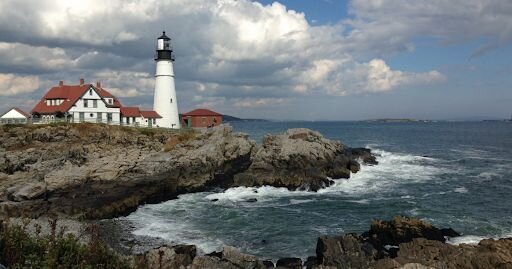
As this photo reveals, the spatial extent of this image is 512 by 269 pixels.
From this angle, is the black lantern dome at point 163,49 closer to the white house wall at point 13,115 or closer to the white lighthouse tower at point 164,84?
the white lighthouse tower at point 164,84

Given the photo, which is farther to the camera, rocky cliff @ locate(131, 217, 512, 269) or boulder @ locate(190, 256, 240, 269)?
boulder @ locate(190, 256, 240, 269)

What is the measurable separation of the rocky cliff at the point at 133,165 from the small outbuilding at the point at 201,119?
60.5 feet

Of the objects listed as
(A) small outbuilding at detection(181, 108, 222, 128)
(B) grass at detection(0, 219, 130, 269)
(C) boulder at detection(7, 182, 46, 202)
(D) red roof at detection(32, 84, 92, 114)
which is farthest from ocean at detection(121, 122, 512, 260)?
(A) small outbuilding at detection(181, 108, 222, 128)

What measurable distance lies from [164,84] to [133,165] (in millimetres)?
22898

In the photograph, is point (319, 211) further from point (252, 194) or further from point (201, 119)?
point (201, 119)

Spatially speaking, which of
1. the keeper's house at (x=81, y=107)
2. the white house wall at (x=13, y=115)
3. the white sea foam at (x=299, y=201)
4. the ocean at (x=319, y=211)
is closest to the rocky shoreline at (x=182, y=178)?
the ocean at (x=319, y=211)

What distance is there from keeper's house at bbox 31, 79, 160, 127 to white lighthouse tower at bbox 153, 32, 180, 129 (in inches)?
68.7

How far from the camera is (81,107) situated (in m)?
49.0

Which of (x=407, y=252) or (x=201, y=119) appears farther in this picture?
(x=201, y=119)

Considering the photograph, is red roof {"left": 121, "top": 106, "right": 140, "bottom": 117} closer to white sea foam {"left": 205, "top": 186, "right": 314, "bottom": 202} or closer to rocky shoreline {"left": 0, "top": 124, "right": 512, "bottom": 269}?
rocky shoreline {"left": 0, "top": 124, "right": 512, "bottom": 269}

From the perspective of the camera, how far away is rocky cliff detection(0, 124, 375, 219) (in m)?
28.4

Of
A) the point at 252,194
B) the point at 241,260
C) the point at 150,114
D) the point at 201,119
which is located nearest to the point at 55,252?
the point at 241,260

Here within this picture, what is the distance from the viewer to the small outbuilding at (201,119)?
62812mm

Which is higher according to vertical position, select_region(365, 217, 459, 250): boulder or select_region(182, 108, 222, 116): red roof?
select_region(182, 108, 222, 116): red roof
